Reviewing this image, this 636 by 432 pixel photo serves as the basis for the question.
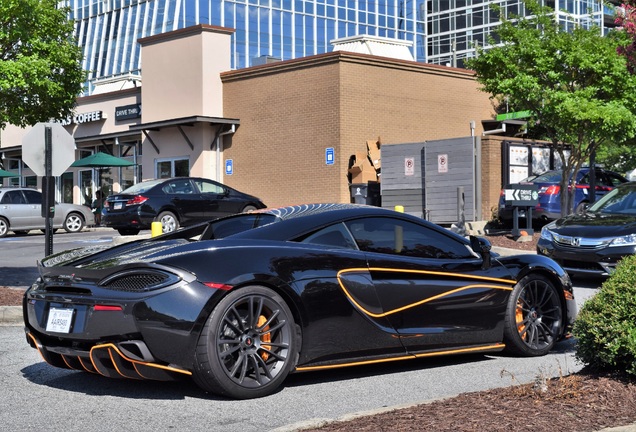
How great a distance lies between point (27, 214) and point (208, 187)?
7950 mm

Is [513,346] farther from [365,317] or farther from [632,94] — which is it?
[632,94]

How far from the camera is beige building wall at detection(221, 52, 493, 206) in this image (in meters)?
29.3

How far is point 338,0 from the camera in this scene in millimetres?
78500

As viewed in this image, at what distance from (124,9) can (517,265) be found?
71.5 meters

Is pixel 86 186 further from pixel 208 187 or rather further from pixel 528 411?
pixel 528 411

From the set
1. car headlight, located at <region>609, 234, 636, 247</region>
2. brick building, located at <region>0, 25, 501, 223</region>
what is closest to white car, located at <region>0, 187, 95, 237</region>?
brick building, located at <region>0, 25, 501, 223</region>

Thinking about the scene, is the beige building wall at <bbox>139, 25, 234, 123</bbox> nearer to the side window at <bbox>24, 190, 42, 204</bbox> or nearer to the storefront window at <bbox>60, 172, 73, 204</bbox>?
the side window at <bbox>24, 190, 42, 204</bbox>

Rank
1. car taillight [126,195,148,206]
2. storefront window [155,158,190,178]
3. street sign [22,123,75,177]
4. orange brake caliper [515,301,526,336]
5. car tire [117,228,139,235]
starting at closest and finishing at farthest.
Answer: orange brake caliper [515,301,526,336] → street sign [22,123,75,177] → car taillight [126,195,148,206] → car tire [117,228,139,235] → storefront window [155,158,190,178]

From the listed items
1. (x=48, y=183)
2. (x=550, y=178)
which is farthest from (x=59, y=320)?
(x=550, y=178)

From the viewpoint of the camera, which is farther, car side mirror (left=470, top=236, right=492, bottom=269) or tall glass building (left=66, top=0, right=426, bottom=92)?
tall glass building (left=66, top=0, right=426, bottom=92)

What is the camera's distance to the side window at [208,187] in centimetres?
2419

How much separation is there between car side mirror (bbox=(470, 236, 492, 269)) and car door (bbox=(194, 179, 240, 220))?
16.7 m

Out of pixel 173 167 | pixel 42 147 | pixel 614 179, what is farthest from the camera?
pixel 173 167

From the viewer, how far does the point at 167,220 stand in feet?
76.1
